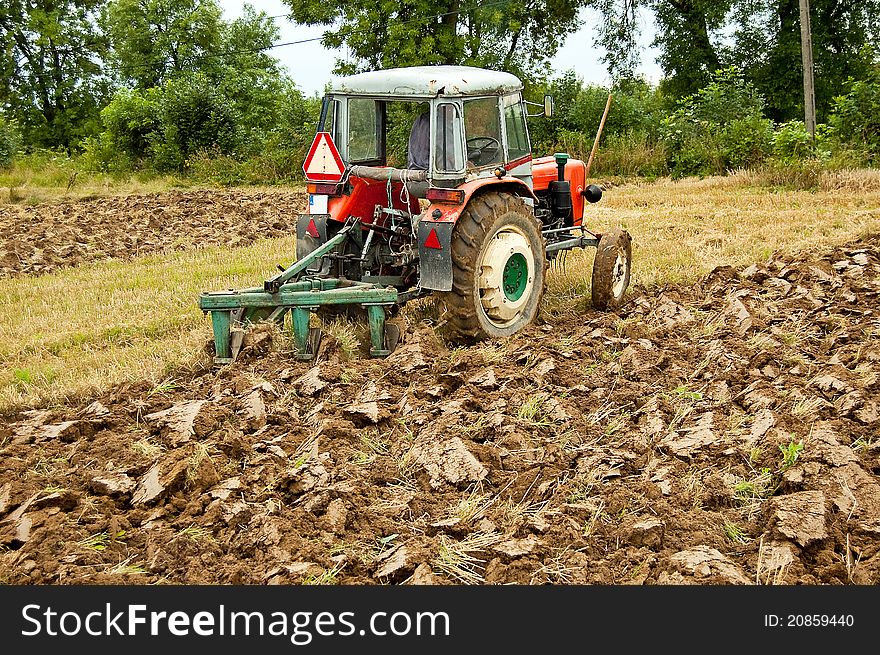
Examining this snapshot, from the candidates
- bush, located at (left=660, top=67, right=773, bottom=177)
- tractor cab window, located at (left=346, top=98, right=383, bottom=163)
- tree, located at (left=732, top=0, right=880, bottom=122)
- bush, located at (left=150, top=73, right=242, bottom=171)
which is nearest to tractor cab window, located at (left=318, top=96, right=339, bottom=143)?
tractor cab window, located at (left=346, top=98, right=383, bottom=163)

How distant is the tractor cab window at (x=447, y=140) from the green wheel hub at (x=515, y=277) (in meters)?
0.87

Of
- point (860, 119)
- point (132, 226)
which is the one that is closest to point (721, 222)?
point (860, 119)

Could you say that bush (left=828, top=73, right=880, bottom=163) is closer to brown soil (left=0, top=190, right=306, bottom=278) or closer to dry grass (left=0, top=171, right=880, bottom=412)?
dry grass (left=0, top=171, right=880, bottom=412)

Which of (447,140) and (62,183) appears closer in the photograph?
(447,140)

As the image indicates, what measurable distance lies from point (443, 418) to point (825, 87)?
2637 centimetres

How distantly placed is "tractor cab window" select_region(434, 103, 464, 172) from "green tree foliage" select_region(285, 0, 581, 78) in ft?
60.4

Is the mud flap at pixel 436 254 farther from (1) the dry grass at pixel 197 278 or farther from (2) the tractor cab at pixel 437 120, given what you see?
(1) the dry grass at pixel 197 278

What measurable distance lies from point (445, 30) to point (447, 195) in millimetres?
20381

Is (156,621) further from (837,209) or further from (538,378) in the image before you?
(837,209)

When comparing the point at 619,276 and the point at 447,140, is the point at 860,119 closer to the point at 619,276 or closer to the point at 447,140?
the point at 619,276

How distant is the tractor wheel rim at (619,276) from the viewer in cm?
820

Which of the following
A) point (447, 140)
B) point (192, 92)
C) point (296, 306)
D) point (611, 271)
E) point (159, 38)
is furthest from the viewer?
point (159, 38)

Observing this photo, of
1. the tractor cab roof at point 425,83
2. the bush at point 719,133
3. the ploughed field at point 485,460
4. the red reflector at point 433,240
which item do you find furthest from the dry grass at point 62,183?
the red reflector at point 433,240

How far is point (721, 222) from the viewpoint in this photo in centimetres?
1214
